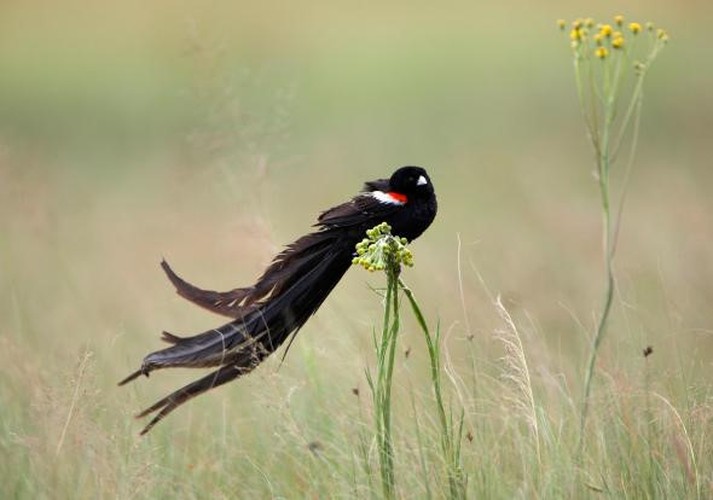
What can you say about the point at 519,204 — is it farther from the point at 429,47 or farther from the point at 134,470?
the point at 429,47

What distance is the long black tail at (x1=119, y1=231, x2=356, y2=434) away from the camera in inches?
133

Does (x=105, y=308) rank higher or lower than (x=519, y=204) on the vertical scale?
lower

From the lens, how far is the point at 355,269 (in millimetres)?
8766

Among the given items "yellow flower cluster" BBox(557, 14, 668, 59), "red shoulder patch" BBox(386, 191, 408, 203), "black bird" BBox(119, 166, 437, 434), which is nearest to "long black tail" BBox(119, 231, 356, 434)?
"black bird" BBox(119, 166, 437, 434)

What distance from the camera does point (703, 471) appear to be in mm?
3619

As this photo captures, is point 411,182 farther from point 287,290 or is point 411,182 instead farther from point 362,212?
point 287,290

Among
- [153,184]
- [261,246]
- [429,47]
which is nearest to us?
[261,246]

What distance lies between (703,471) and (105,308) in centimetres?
512

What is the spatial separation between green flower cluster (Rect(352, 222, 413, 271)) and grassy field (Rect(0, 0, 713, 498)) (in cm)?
62

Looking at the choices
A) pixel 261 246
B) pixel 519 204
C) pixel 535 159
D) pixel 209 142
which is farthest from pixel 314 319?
pixel 535 159

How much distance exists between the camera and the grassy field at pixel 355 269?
12.6ft

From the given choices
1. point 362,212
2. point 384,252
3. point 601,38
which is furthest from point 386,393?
point 601,38

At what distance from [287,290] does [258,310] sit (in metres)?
0.12

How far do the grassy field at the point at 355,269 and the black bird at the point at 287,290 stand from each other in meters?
0.26
